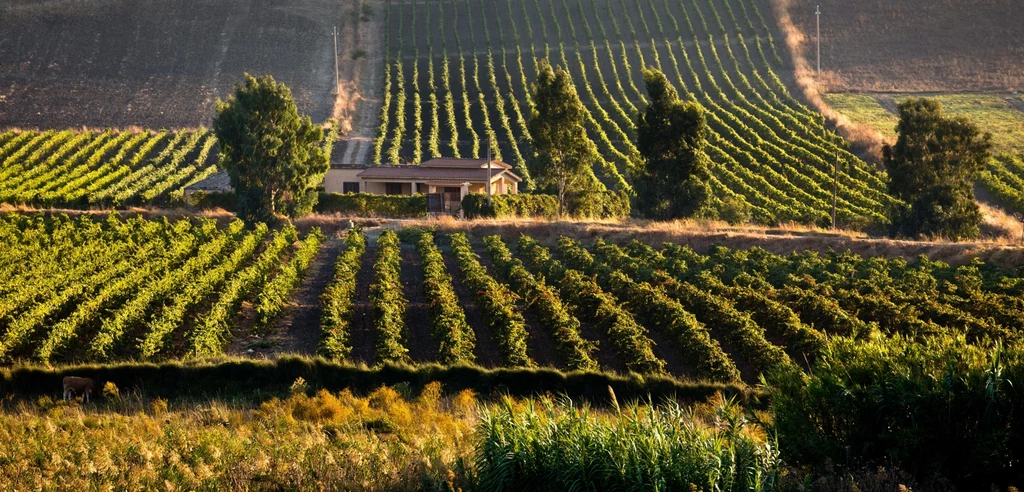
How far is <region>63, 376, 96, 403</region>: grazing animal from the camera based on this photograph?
757 inches

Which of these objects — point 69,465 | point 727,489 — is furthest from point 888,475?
point 69,465

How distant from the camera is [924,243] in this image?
33.3m

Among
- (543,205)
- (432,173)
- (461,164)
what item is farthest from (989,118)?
(432,173)

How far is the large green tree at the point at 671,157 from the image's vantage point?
142ft

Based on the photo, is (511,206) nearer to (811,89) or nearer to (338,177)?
(338,177)

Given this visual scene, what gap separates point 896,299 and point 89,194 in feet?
135

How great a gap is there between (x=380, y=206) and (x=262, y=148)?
7.22 meters

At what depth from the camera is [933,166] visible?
40.7 meters

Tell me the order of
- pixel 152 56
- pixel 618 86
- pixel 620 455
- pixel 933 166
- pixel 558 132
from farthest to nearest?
pixel 152 56 → pixel 618 86 → pixel 558 132 → pixel 933 166 → pixel 620 455

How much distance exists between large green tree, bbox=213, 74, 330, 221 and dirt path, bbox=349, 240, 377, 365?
10128mm

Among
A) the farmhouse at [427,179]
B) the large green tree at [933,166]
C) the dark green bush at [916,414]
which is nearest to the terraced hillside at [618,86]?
the farmhouse at [427,179]

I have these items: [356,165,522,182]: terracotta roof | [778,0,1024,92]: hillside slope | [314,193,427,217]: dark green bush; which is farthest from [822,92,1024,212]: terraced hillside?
[314,193,427,217]: dark green bush

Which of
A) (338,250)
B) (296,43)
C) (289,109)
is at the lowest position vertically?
Result: (338,250)

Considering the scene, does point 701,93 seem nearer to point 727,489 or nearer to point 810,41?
point 810,41
